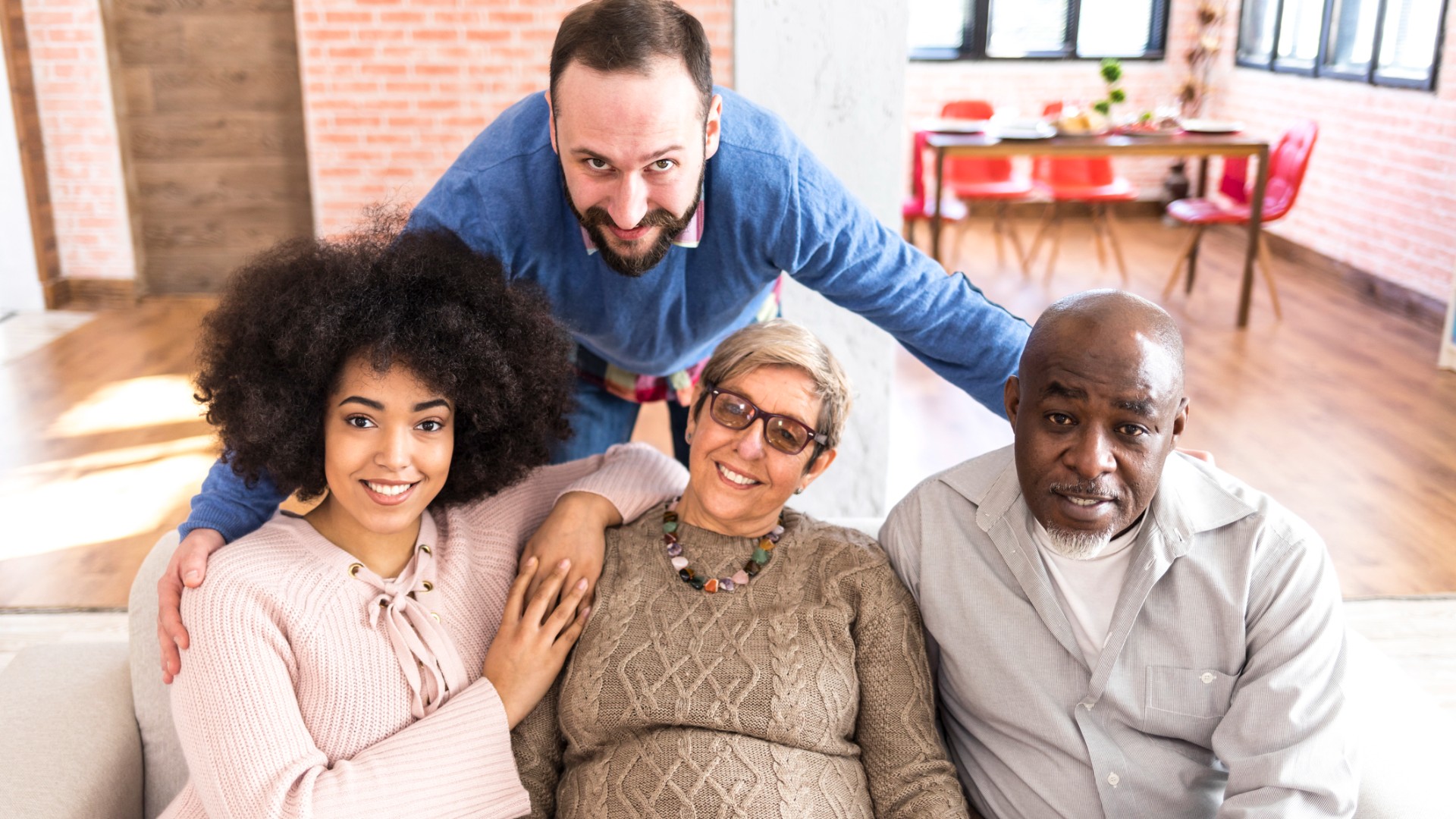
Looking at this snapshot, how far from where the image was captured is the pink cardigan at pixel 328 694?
1520mm

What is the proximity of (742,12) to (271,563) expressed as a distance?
2.37m

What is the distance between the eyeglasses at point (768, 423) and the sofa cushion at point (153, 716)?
96 cm

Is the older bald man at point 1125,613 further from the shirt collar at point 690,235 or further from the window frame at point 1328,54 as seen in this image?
the window frame at point 1328,54

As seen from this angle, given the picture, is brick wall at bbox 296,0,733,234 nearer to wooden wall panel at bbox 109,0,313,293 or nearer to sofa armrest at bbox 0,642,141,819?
wooden wall panel at bbox 109,0,313,293

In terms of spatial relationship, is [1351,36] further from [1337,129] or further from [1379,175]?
[1379,175]

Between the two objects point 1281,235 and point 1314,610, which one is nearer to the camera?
point 1314,610

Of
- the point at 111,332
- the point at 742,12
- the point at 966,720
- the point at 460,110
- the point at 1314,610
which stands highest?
the point at 742,12

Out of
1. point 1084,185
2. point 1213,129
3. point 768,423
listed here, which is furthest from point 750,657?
point 1084,185

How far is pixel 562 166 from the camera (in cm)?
192

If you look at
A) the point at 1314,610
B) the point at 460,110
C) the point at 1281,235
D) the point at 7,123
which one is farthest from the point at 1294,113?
the point at 7,123

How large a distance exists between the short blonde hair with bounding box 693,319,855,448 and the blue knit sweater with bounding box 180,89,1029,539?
0.90ft

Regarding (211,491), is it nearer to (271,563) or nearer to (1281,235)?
(271,563)

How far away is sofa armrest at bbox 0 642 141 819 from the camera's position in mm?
1643

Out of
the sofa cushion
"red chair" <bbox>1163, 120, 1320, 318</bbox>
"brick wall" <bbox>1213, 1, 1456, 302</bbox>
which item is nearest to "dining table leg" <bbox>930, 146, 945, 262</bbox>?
"red chair" <bbox>1163, 120, 1320, 318</bbox>
